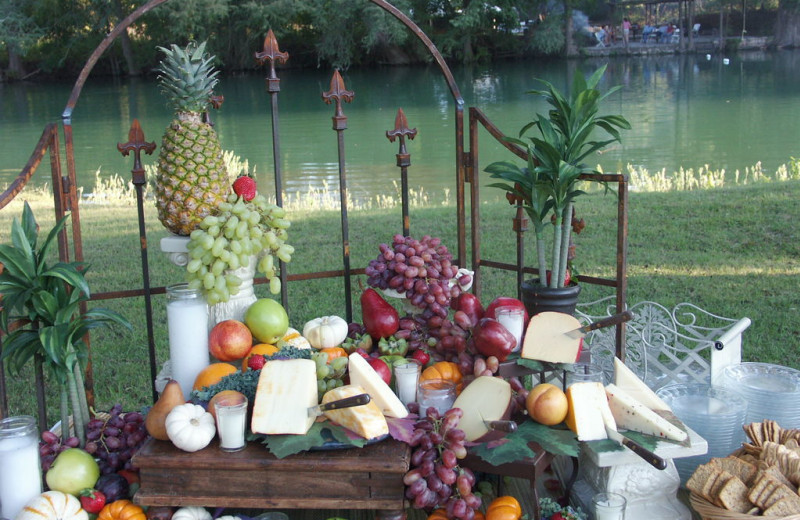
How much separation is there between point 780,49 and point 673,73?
39.3ft

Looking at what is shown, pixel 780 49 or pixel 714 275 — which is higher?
pixel 780 49

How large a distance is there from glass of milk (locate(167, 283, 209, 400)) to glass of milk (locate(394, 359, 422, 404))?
727 mm

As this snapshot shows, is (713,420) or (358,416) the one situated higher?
(358,416)

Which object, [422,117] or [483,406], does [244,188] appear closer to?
[483,406]

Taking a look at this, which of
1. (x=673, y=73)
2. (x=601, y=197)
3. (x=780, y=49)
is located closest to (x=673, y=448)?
(x=601, y=197)

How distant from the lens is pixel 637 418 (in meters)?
2.42

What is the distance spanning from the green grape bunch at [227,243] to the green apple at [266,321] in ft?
0.28

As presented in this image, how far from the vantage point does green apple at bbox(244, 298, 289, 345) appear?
115 inches

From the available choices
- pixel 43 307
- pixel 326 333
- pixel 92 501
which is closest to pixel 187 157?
pixel 43 307

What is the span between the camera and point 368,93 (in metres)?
25.5

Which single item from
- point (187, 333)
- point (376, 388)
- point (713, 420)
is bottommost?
point (713, 420)

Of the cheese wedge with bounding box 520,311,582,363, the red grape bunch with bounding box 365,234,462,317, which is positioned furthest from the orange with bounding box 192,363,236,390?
the cheese wedge with bounding box 520,311,582,363

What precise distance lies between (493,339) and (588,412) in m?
0.44

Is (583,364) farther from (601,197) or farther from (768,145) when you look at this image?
(768,145)
